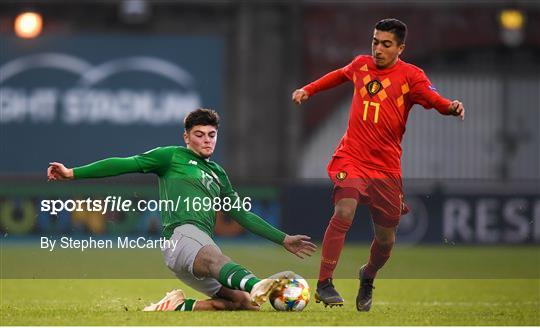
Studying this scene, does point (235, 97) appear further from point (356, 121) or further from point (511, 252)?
point (356, 121)

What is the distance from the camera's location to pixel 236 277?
9289 mm

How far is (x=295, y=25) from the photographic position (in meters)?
24.1

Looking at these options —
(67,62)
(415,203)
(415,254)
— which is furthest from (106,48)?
(415,254)

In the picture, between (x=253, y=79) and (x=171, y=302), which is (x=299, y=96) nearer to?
(x=171, y=302)

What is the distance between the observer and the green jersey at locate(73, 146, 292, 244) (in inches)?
380

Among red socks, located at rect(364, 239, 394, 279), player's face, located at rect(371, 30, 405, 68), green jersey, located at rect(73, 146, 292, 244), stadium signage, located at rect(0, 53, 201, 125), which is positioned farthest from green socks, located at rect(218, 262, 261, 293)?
stadium signage, located at rect(0, 53, 201, 125)

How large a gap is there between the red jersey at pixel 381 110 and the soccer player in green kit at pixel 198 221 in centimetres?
71

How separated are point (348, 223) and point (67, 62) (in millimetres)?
15042

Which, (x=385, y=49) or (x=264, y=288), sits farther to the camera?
(x=385, y=49)

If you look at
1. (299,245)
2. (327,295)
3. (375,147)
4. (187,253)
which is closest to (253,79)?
(375,147)

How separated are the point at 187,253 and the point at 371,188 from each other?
1341mm

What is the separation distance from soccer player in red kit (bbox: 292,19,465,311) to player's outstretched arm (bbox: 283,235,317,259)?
0.32 feet

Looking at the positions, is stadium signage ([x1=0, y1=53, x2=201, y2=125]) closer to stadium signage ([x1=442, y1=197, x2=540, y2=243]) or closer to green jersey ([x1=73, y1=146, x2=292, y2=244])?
stadium signage ([x1=442, y1=197, x2=540, y2=243])

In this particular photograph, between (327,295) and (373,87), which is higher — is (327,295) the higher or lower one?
the lower one
